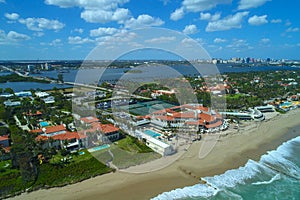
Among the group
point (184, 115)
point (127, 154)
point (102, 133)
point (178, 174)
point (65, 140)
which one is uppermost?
point (184, 115)

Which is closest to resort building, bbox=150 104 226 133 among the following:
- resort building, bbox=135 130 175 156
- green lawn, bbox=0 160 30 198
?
→ resort building, bbox=135 130 175 156

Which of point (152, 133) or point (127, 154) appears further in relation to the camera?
point (152, 133)

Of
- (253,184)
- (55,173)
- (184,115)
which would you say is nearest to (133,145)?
(55,173)

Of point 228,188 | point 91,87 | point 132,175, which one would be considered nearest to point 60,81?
point 91,87

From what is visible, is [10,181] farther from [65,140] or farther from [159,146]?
[159,146]

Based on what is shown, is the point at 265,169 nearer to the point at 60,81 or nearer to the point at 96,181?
the point at 96,181

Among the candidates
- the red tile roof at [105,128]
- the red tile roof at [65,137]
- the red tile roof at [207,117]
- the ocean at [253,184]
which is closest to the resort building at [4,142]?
the red tile roof at [65,137]

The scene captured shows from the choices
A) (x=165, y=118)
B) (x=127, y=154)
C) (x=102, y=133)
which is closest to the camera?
(x=127, y=154)

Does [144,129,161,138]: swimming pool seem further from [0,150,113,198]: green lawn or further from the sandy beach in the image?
[0,150,113,198]: green lawn
